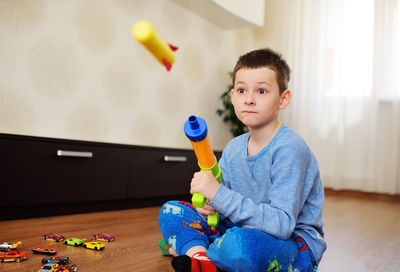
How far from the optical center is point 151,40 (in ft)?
2.24

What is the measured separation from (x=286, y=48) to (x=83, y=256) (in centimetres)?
349

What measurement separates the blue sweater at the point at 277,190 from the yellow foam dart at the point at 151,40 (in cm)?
34

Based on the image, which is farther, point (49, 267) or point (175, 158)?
point (175, 158)

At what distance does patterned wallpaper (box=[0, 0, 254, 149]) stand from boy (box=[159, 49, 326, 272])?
49.5 inches

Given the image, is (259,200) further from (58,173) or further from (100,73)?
(100,73)

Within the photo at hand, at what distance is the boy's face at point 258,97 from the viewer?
992 mm

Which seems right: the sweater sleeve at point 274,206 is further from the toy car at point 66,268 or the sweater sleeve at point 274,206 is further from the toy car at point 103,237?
the toy car at point 103,237

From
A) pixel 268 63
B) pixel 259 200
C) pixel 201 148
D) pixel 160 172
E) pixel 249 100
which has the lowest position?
pixel 160 172

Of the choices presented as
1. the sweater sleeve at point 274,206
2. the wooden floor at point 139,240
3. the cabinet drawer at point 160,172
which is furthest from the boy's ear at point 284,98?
the cabinet drawer at point 160,172

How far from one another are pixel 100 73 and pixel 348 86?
8.23 ft

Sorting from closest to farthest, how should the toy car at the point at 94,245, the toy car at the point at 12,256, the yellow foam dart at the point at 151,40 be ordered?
the yellow foam dart at the point at 151,40 → the toy car at the point at 12,256 → the toy car at the point at 94,245

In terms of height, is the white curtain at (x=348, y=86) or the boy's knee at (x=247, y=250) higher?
the white curtain at (x=348, y=86)

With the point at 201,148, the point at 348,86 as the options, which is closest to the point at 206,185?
the point at 201,148

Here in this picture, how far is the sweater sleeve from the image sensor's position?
87 centimetres
